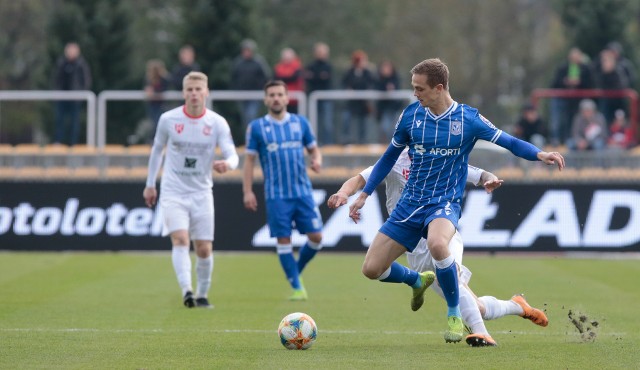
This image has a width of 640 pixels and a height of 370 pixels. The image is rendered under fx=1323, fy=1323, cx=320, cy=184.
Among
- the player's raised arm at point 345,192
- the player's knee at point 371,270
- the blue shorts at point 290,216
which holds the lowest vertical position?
the blue shorts at point 290,216

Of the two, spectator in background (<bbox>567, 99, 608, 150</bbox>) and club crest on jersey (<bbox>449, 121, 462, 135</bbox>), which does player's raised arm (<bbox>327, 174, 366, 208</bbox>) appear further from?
→ spectator in background (<bbox>567, 99, 608, 150</bbox>)

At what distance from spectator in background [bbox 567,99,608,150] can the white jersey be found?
1105 cm

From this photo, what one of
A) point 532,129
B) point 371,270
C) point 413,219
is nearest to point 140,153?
point 532,129

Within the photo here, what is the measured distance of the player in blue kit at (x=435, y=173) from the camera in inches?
381

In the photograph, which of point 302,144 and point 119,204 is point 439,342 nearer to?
point 302,144

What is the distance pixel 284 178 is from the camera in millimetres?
14672

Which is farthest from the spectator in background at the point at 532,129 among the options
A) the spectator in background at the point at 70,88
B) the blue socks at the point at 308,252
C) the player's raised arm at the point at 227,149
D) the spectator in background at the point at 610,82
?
the player's raised arm at the point at 227,149

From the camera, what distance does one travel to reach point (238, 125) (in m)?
22.0

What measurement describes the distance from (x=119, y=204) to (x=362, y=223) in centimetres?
386

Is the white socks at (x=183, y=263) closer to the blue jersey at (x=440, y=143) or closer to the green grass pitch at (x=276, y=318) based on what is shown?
the green grass pitch at (x=276, y=318)

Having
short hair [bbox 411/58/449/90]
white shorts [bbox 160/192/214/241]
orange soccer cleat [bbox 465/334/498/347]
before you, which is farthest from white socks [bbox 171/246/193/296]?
short hair [bbox 411/58/449/90]

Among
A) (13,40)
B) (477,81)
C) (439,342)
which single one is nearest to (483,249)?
(439,342)

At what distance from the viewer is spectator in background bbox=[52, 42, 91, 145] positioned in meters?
22.4

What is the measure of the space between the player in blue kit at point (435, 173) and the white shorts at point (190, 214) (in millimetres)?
3612
